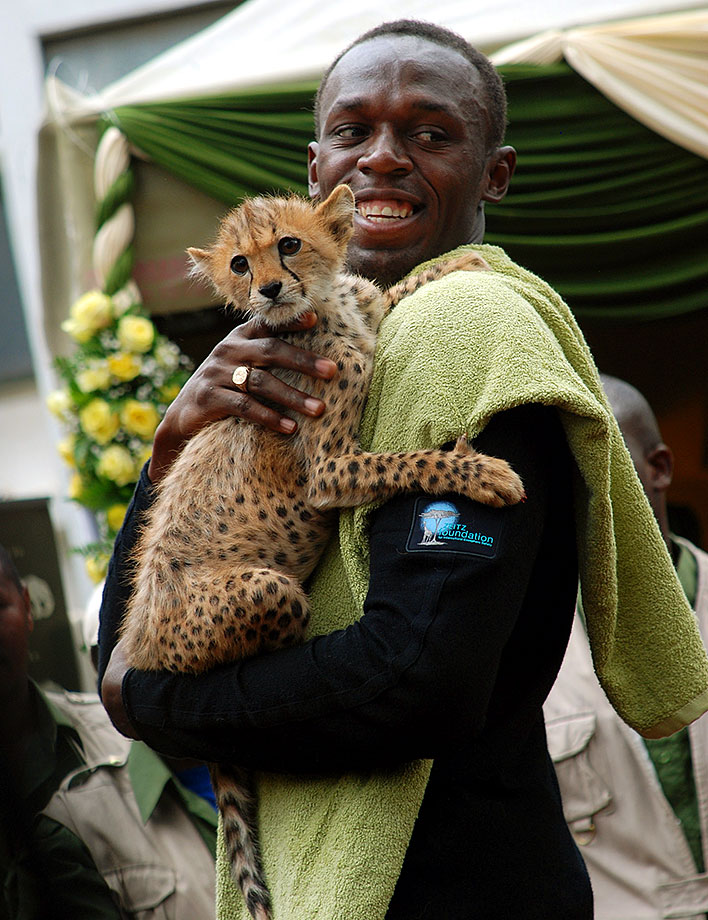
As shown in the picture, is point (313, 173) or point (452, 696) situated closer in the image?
point (452, 696)

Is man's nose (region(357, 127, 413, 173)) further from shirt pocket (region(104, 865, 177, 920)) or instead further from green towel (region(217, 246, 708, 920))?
shirt pocket (region(104, 865, 177, 920))

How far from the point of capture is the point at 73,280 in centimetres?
513

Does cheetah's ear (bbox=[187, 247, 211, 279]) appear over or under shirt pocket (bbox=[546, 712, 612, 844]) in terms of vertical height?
over

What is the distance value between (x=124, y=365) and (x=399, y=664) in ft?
12.6

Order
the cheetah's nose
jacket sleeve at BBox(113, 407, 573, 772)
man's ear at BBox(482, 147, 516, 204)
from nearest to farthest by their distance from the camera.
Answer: jacket sleeve at BBox(113, 407, 573, 772)
the cheetah's nose
man's ear at BBox(482, 147, 516, 204)

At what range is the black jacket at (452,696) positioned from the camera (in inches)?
52.2

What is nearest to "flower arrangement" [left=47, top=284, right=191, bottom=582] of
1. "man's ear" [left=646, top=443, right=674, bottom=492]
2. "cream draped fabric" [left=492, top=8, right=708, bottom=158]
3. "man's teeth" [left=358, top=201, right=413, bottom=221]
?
"cream draped fabric" [left=492, top=8, right=708, bottom=158]

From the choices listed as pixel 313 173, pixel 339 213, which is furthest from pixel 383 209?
pixel 313 173

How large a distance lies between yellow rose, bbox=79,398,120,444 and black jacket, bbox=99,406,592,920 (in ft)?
11.2

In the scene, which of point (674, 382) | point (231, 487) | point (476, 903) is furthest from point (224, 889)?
point (674, 382)

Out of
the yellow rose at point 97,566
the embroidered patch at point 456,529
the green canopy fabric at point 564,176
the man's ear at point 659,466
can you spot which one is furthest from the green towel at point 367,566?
the yellow rose at point 97,566

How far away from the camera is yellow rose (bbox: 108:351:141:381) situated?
4.85m

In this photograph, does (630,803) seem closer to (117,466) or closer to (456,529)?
(456,529)

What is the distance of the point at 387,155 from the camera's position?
1964mm
